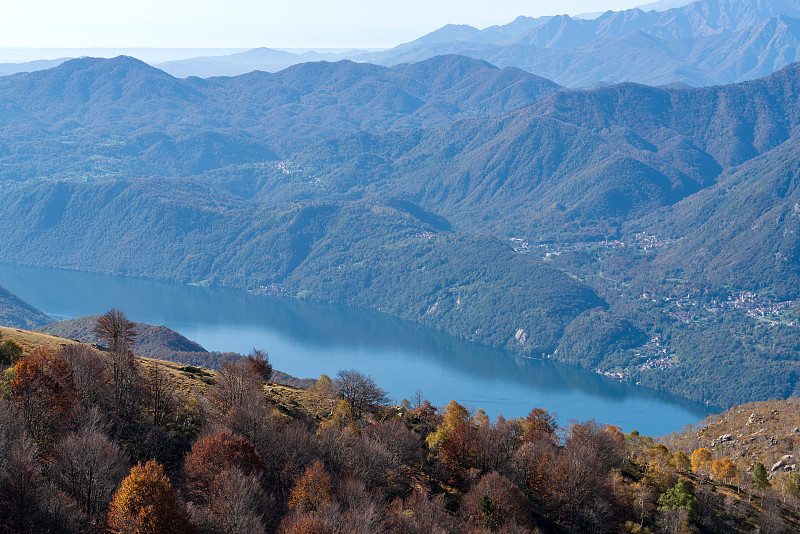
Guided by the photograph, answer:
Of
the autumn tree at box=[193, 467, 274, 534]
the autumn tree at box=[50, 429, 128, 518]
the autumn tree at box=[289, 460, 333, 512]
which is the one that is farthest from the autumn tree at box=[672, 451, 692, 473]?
the autumn tree at box=[50, 429, 128, 518]

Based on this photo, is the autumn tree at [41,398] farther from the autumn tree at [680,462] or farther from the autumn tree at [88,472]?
the autumn tree at [680,462]

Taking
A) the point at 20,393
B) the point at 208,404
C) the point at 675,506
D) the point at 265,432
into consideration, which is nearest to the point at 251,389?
the point at 208,404

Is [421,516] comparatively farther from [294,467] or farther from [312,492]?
[294,467]

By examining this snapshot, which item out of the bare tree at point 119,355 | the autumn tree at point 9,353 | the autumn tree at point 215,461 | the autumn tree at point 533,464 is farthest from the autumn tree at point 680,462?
the autumn tree at point 9,353

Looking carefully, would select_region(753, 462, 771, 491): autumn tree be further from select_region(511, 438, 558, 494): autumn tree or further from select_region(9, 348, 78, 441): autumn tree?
select_region(9, 348, 78, 441): autumn tree

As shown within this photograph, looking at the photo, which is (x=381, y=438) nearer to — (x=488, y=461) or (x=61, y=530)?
(x=488, y=461)
